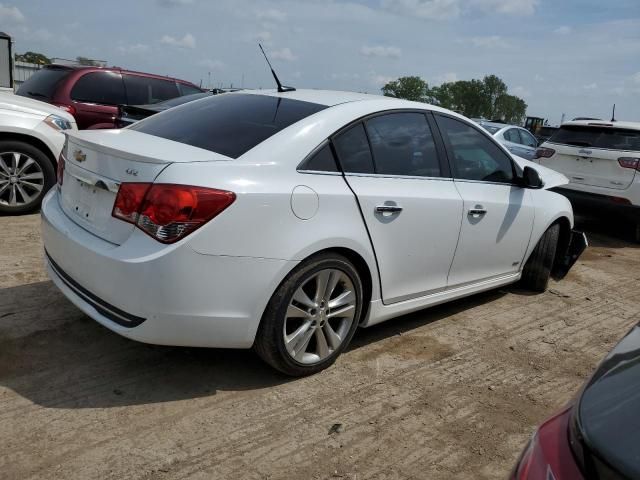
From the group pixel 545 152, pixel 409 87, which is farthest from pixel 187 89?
pixel 409 87

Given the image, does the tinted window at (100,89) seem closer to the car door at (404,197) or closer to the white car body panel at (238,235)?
the white car body panel at (238,235)

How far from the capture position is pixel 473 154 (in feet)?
14.1

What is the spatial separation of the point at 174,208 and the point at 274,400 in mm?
1143

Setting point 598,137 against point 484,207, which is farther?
point 598,137

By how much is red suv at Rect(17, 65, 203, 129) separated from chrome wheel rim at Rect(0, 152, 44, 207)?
2.05 meters

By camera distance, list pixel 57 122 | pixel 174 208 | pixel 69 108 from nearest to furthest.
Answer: pixel 174 208, pixel 57 122, pixel 69 108

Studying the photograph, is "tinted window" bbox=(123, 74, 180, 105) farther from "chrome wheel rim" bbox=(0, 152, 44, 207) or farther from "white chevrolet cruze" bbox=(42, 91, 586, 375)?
"white chevrolet cruze" bbox=(42, 91, 586, 375)

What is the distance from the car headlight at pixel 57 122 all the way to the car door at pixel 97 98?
1.52m

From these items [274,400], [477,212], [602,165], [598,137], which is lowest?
[274,400]

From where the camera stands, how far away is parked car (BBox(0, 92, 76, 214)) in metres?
6.11

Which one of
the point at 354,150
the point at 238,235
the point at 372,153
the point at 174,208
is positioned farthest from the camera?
the point at 372,153

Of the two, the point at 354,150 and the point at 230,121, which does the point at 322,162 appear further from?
the point at 230,121

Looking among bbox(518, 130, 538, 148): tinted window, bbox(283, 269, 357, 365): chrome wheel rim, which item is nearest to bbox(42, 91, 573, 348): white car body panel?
bbox(283, 269, 357, 365): chrome wheel rim

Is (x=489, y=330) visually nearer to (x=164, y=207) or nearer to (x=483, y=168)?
(x=483, y=168)
